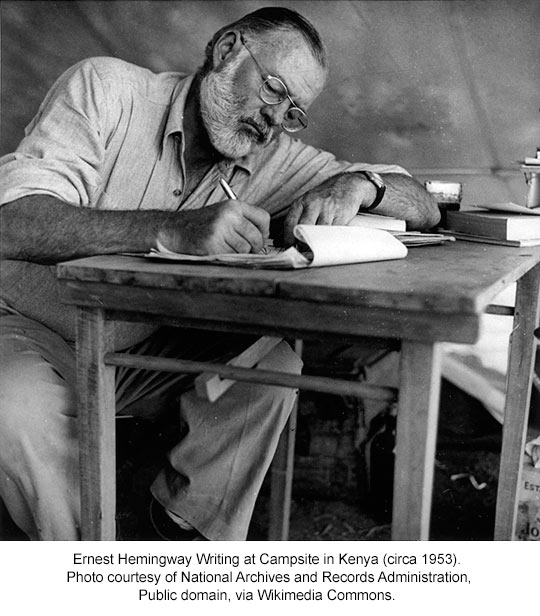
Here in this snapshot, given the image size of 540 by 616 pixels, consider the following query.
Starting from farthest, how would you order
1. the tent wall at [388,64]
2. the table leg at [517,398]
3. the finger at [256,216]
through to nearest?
the tent wall at [388,64] < the table leg at [517,398] < the finger at [256,216]

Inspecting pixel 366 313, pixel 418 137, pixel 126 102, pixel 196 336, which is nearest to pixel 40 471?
pixel 196 336

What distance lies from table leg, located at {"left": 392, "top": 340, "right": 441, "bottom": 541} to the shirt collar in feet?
3.08

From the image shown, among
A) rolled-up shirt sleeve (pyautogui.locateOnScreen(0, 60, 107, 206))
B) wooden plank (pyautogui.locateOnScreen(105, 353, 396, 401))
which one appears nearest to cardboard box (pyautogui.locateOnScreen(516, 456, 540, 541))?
wooden plank (pyautogui.locateOnScreen(105, 353, 396, 401))

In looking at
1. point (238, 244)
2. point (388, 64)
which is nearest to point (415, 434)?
point (238, 244)

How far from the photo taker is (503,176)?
238cm

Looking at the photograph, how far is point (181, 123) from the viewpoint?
64.4 inches

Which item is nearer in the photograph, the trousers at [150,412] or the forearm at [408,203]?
the trousers at [150,412]

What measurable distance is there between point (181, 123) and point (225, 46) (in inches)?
8.8

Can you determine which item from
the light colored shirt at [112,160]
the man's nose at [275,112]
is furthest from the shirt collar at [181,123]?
the man's nose at [275,112]

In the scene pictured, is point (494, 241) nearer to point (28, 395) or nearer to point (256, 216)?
point (256, 216)

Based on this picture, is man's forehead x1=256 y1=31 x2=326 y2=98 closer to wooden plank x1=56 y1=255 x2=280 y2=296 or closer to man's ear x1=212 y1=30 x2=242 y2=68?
man's ear x1=212 y1=30 x2=242 y2=68

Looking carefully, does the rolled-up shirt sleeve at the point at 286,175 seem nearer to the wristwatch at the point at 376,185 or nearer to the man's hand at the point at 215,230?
the wristwatch at the point at 376,185

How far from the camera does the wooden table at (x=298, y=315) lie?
0.91 metres

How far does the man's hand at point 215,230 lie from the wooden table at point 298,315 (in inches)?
3.2
